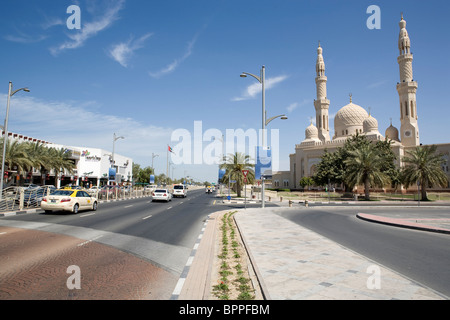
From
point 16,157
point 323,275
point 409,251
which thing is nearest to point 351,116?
point 409,251

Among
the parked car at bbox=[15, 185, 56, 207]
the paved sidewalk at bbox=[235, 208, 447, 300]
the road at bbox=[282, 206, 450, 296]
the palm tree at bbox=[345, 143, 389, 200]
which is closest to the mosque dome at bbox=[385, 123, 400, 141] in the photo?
the palm tree at bbox=[345, 143, 389, 200]

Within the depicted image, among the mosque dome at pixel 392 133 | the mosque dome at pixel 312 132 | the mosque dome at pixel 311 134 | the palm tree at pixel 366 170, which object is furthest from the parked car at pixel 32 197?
the mosque dome at pixel 392 133

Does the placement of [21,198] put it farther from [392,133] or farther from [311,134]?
[392,133]

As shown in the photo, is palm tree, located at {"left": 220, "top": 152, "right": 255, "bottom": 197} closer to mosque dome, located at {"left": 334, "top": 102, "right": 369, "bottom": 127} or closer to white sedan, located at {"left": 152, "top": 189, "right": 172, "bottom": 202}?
white sedan, located at {"left": 152, "top": 189, "right": 172, "bottom": 202}

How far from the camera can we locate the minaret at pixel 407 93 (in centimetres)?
5889

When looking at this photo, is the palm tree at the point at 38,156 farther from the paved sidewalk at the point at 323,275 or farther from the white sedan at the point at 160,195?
the paved sidewalk at the point at 323,275

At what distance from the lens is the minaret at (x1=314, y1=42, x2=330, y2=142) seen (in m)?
73.8

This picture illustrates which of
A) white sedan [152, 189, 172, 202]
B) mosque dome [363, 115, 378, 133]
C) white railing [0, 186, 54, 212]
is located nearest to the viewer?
white railing [0, 186, 54, 212]

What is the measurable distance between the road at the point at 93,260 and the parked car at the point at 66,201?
3968mm

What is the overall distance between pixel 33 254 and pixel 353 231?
12.0 metres

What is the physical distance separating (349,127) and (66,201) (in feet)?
237

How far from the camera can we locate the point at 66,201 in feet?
51.9
